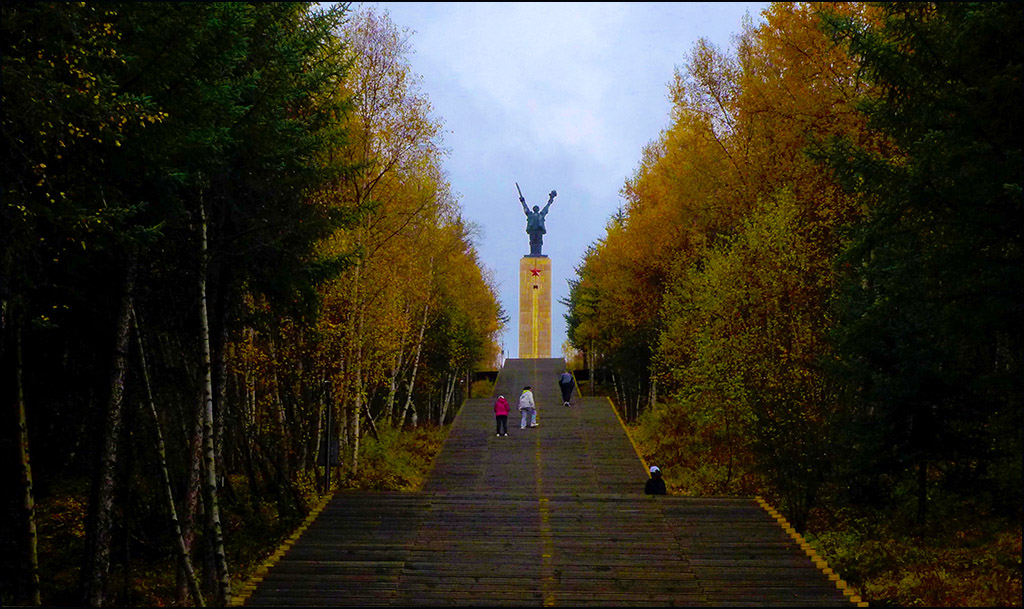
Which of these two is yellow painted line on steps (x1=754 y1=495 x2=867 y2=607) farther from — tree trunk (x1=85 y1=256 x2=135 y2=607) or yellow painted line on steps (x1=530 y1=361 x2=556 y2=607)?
tree trunk (x1=85 y1=256 x2=135 y2=607)

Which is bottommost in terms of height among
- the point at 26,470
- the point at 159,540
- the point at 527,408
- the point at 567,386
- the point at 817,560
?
the point at 159,540

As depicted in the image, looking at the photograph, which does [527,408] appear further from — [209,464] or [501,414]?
[209,464]

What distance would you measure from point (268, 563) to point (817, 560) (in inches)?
304

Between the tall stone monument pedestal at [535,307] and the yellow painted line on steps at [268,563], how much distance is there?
39.5m

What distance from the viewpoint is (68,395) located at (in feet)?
42.3

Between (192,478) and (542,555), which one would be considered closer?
(192,478)

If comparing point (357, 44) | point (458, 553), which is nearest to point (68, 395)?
point (458, 553)

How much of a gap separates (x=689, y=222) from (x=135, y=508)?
17.2 meters

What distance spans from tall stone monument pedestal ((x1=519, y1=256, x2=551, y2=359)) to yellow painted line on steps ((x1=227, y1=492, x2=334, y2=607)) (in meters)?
39.5

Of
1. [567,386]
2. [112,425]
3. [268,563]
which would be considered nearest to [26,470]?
[112,425]

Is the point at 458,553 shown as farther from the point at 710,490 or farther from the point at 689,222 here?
the point at 689,222

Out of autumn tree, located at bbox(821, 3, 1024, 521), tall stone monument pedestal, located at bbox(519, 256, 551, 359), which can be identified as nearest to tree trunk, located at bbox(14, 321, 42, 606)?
autumn tree, located at bbox(821, 3, 1024, 521)

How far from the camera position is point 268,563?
13633 mm

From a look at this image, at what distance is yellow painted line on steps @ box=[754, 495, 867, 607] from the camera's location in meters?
12.3
